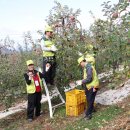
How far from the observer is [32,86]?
10.3 meters

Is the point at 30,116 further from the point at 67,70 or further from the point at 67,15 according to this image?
the point at 67,15

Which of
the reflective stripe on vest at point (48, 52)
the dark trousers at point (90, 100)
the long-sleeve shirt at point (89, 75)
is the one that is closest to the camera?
the long-sleeve shirt at point (89, 75)

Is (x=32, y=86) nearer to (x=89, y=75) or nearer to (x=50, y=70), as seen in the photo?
(x=50, y=70)

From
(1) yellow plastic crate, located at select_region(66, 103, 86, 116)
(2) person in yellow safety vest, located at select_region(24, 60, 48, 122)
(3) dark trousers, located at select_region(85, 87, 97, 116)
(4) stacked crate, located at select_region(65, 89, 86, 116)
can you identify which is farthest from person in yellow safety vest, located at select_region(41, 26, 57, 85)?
(3) dark trousers, located at select_region(85, 87, 97, 116)

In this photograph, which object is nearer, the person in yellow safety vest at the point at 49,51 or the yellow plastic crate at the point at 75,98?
the yellow plastic crate at the point at 75,98

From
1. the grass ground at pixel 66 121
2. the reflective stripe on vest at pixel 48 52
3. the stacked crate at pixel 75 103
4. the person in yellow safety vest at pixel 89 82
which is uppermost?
the reflective stripe on vest at pixel 48 52

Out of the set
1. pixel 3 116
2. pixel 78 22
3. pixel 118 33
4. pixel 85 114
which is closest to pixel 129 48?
pixel 118 33

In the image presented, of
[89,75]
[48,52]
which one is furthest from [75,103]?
[48,52]

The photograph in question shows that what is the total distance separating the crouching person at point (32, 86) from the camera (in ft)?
33.2

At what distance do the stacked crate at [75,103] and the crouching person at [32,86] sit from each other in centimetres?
90

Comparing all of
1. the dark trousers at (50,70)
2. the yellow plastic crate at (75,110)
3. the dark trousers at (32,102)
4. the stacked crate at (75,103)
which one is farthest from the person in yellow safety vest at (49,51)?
the yellow plastic crate at (75,110)

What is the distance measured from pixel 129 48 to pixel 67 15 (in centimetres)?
591

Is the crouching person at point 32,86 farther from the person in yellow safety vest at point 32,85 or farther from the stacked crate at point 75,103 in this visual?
the stacked crate at point 75,103

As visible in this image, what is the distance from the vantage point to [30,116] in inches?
411
